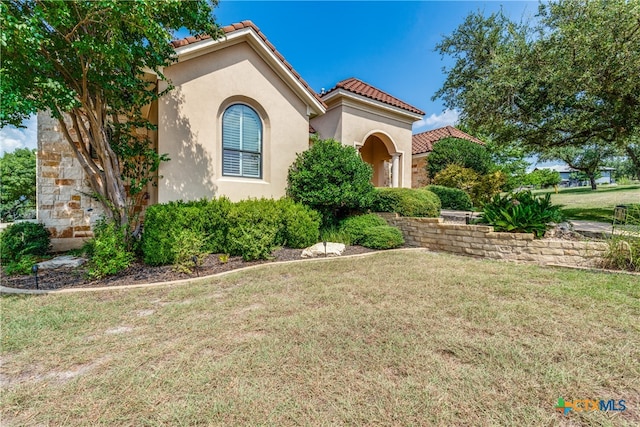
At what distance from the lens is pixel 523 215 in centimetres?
737

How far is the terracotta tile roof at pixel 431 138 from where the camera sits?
19.1 metres

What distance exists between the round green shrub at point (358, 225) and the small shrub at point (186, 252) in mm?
4994

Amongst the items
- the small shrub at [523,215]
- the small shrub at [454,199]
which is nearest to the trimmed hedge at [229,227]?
the small shrub at [523,215]

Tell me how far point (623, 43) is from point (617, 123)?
130 inches

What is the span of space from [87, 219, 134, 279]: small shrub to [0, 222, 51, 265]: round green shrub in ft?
9.74

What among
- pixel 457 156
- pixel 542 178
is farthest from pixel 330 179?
pixel 542 178

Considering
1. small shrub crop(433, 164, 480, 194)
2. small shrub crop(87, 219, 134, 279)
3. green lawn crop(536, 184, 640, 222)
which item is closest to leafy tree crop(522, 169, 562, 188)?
green lawn crop(536, 184, 640, 222)

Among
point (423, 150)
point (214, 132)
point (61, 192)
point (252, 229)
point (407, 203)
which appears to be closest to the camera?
point (252, 229)

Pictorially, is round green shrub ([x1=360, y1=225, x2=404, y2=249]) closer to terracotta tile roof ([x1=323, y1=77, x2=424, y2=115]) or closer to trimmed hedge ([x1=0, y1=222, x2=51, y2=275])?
terracotta tile roof ([x1=323, y1=77, x2=424, y2=115])

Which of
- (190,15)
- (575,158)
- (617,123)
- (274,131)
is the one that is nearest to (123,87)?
(190,15)

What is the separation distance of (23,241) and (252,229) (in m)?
6.57

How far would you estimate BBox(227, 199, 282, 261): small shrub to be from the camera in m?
7.32

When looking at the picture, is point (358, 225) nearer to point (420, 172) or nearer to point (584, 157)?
point (420, 172)

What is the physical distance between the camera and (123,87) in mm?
6520
